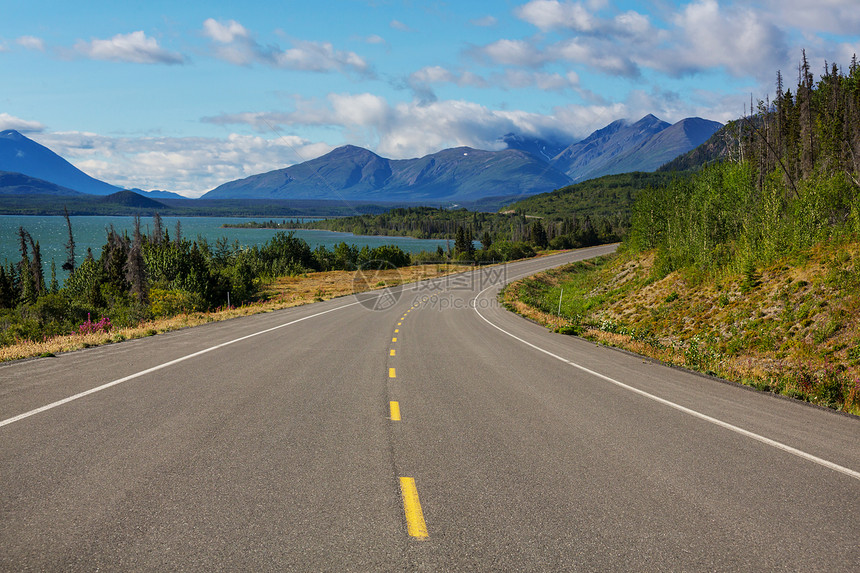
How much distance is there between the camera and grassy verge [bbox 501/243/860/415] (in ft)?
34.5

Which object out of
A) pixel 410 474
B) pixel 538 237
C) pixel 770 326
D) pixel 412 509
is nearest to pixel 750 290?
pixel 770 326

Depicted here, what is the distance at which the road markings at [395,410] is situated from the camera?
700cm

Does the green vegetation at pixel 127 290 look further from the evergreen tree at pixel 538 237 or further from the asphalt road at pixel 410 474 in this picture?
the evergreen tree at pixel 538 237

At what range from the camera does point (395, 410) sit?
24.4 ft

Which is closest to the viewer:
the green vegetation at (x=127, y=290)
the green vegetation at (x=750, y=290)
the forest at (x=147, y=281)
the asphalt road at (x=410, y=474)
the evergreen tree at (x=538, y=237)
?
the asphalt road at (x=410, y=474)

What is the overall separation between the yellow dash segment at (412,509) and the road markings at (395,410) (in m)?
2.21

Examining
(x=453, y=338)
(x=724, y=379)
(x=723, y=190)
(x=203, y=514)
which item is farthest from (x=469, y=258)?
(x=203, y=514)

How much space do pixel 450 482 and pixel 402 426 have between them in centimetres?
197

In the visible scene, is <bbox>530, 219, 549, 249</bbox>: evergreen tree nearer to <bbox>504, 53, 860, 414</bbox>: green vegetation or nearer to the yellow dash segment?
<bbox>504, 53, 860, 414</bbox>: green vegetation

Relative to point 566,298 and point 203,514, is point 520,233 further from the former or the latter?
point 203,514

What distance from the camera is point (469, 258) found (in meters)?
117

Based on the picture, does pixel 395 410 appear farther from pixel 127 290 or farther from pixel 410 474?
pixel 127 290

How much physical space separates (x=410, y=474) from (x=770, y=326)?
1573cm

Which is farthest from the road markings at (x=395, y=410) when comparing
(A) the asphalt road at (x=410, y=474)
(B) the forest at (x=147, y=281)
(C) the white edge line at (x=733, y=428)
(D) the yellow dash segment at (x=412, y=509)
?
(B) the forest at (x=147, y=281)
